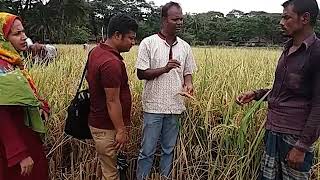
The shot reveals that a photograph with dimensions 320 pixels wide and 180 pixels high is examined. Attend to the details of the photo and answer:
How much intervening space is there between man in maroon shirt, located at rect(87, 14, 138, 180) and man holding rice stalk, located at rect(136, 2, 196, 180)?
0.20 meters

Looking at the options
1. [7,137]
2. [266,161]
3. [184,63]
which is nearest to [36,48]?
[184,63]

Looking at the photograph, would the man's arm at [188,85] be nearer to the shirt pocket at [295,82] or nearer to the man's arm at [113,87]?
the man's arm at [113,87]

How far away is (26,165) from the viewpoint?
1.91 metres

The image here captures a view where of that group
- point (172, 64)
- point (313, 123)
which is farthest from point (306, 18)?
point (172, 64)

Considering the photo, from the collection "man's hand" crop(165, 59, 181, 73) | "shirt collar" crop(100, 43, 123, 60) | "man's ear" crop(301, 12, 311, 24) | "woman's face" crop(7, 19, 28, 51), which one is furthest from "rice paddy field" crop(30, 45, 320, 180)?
"woman's face" crop(7, 19, 28, 51)

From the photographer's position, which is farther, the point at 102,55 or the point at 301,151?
the point at 102,55

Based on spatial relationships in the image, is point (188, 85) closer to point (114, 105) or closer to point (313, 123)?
point (114, 105)

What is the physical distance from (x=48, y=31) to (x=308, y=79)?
1787 cm

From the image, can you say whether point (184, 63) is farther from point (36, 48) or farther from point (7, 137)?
point (36, 48)

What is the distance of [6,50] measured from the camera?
2.01 m

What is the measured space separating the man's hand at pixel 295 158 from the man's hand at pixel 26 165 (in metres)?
1.24

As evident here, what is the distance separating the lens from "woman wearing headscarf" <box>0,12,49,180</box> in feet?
6.04

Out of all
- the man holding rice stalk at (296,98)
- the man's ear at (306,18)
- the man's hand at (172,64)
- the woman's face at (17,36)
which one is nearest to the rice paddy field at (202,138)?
the man holding rice stalk at (296,98)

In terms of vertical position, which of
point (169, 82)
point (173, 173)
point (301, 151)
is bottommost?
point (173, 173)
